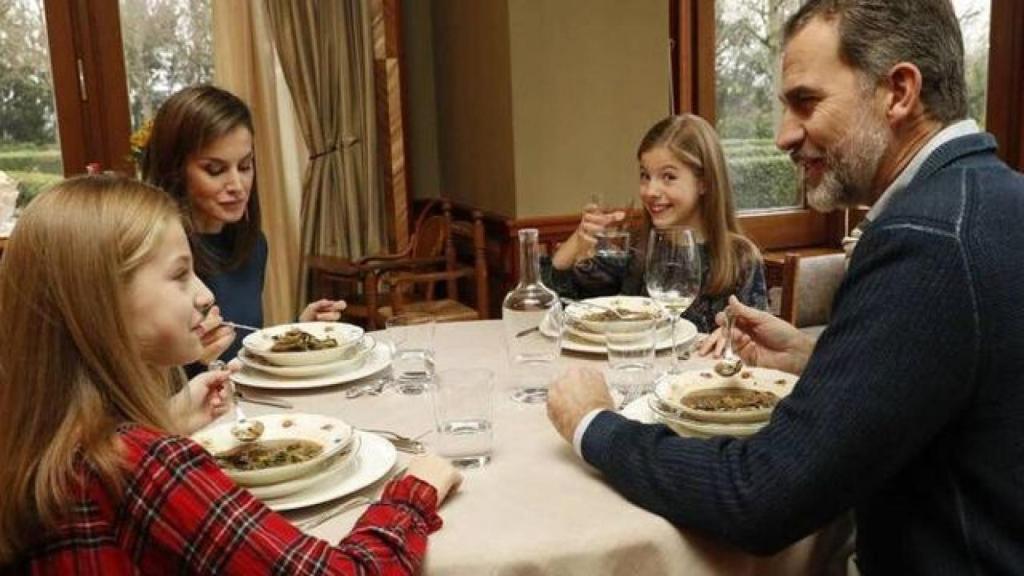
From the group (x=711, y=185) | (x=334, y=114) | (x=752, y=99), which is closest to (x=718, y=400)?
(x=711, y=185)

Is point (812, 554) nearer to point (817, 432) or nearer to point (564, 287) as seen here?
point (817, 432)

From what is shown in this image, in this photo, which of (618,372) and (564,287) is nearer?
(618,372)

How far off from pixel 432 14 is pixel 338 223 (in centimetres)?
115

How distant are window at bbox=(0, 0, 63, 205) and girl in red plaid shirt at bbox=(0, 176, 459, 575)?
3.34 m

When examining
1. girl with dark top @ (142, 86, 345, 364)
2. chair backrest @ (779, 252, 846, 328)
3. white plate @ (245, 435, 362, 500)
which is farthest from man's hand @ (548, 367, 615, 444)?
chair backrest @ (779, 252, 846, 328)

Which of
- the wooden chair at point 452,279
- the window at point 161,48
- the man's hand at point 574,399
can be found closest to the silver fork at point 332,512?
the man's hand at point 574,399

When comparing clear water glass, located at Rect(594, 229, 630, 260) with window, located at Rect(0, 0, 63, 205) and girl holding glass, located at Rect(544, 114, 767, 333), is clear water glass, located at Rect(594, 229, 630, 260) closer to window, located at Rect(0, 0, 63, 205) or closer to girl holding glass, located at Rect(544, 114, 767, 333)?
girl holding glass, located at Rect(544, 114, 767, 333)

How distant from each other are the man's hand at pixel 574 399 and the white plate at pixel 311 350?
0.58 metres

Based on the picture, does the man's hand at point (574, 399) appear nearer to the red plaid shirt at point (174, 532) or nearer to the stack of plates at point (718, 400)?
the stack of plates at point (718, 400)

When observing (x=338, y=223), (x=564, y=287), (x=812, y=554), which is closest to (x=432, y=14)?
(x=338, y=223)

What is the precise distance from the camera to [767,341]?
1.73 m

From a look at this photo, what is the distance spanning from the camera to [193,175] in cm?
238

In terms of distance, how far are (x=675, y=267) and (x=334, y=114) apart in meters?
2.92

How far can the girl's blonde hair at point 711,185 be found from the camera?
99.8 inches
